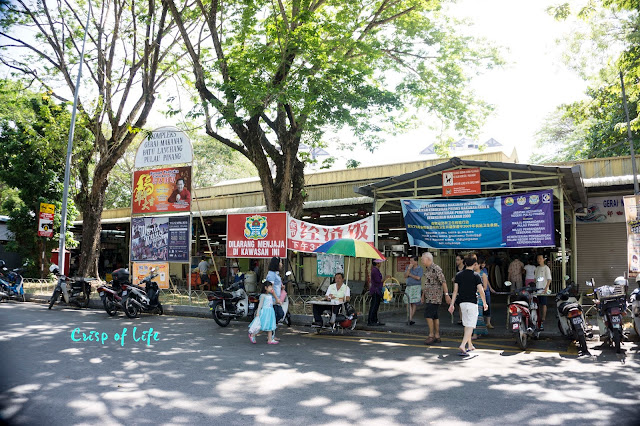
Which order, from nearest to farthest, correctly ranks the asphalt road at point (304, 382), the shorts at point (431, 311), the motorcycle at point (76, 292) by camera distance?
the asphalt road at point (304, 382) → the shorts at point (431, 311) → the motorcycle at point (76, 292)

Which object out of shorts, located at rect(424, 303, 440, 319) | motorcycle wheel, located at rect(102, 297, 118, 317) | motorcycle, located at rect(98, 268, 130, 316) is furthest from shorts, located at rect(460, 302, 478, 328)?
motorcycle wheel, located at rect(102, 297, 118, 317)

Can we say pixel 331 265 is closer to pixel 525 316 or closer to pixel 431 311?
pixel 431 311

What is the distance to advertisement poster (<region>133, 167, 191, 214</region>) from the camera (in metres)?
14.7

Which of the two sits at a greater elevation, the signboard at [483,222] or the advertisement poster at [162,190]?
the advertisement poster at [162,190]

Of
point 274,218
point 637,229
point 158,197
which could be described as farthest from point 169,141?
point 637,229

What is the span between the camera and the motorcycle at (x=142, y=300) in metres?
11.8

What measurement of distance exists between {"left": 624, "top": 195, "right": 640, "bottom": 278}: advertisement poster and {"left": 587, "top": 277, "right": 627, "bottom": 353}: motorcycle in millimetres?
1690

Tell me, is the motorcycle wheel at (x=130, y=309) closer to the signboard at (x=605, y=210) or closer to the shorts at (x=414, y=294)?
the shorts at (x=414, y=294)

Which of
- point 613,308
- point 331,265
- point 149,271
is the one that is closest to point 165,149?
point 149,271

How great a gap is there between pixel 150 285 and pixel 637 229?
11.5m

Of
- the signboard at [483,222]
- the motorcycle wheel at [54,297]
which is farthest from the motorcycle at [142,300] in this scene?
the signboard at [483,222]

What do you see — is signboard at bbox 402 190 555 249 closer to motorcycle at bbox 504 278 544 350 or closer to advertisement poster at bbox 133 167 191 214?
motorcycle at bbox 504 278 544 350

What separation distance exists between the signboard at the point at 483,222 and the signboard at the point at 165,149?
7044mm

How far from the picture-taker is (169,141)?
15.1 meters
